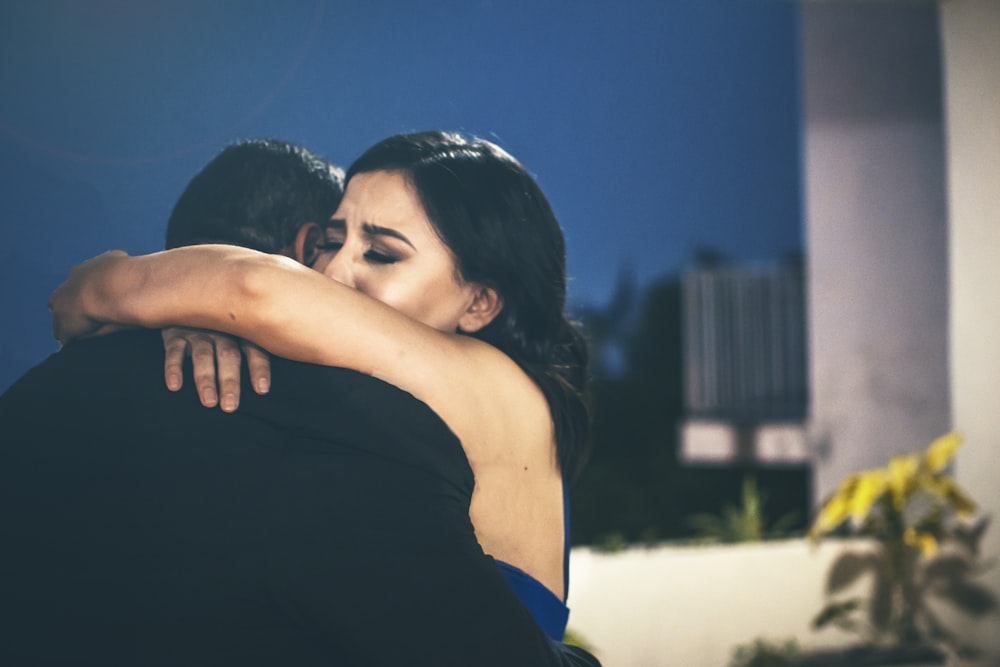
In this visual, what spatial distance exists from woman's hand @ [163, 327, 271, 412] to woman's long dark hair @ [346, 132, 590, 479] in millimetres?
455

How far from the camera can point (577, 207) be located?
87.4 inches

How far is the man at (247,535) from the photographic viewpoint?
4.02 ft

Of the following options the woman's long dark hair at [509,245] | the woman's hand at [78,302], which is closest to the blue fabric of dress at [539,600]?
the woman's long dark hair at [509,245]

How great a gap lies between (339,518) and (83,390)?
1.21ft

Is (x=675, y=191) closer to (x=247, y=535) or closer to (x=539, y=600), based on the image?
(x=539, y=600)

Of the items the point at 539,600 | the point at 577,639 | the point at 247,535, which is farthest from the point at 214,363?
the point at 577,639

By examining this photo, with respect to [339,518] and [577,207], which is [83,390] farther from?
[577,207]

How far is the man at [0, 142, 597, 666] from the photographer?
1.22 metres

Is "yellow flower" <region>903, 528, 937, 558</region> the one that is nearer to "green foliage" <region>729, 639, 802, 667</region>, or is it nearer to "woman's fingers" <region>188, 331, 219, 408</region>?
"green foliage" <region>729, 639, 802, 667</region>

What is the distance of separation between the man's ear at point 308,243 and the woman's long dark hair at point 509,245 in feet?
0.44

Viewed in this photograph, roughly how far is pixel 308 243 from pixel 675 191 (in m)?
2.09

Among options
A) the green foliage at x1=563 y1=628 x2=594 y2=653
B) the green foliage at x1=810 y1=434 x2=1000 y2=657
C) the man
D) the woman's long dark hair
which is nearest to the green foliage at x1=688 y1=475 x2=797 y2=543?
the green foliage at x1=810 y1=434 x2=1000 y2=657

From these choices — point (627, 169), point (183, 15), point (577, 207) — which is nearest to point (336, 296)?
point (183, 15)

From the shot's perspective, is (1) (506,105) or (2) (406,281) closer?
(2) (406,281)
